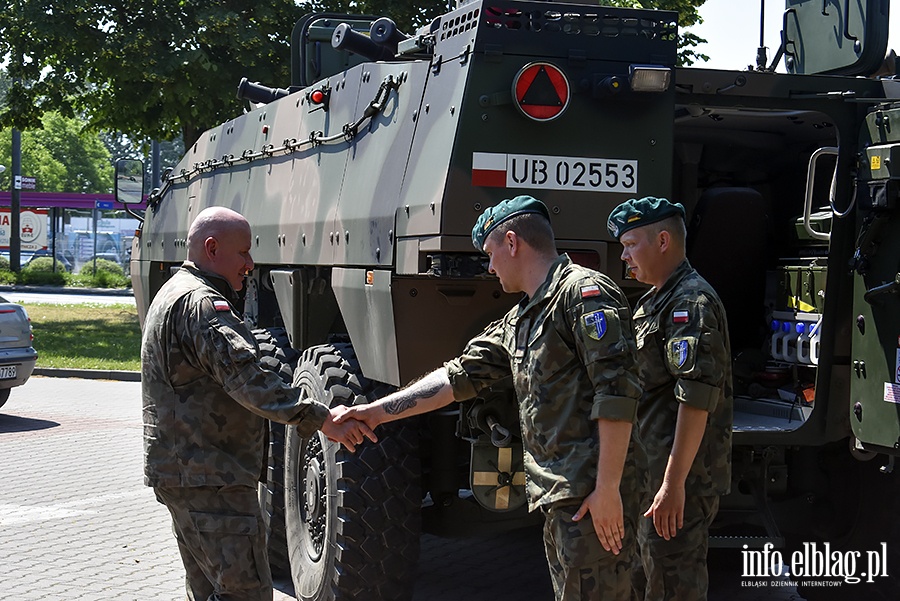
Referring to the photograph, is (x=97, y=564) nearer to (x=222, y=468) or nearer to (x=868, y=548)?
(x=222, y=468)

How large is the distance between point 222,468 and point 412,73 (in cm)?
205

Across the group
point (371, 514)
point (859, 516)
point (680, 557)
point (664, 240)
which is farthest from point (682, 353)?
point (859, 516)

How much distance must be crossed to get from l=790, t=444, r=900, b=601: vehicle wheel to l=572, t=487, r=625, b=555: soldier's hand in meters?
2.36

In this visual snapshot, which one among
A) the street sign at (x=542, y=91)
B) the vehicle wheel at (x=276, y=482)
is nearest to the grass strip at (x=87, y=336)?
the vehicle wheel at (x=276, y=482)

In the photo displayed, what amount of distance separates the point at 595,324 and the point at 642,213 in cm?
94

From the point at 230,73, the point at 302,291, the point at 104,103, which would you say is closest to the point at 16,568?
the point at 302,291

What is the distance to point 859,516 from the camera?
5.89m

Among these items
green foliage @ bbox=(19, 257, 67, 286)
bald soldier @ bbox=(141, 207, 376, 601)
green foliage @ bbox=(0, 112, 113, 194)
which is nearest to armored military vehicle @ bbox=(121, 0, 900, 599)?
bald soldier @ bbox=(141, 207, 376, 601)

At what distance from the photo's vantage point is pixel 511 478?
5.06 metres

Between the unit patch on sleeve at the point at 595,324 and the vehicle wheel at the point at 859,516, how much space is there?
246 cm

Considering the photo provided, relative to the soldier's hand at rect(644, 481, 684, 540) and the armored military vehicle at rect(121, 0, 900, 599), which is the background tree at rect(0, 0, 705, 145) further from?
the soldier's hand at rect(644, 481, 684, 540)

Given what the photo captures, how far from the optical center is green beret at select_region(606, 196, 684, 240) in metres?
4.59

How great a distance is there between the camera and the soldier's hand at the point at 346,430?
4773mm

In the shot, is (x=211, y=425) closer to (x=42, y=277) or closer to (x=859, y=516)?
(x=859, y=516)
